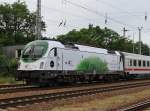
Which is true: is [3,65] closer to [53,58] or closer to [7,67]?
[7,67]

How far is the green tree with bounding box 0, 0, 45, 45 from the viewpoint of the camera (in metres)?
83.0

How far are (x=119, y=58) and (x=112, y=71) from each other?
246 centimetres

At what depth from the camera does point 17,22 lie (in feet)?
287

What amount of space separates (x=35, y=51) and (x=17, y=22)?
59808mm

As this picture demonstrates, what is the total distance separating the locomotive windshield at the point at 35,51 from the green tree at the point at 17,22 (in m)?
52.5

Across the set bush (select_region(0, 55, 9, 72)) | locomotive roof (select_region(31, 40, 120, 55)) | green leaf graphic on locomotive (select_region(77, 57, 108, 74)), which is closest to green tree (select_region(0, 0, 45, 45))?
bush (select_region(0, 55, 9, 72))

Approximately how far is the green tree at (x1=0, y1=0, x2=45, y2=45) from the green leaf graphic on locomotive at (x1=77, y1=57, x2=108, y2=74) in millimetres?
45798

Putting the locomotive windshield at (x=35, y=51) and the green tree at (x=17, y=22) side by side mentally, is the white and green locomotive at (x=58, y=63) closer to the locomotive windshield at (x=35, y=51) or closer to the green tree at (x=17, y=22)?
the locomotive windshield at (x=35, y=51)

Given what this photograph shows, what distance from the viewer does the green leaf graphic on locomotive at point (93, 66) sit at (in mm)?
33625

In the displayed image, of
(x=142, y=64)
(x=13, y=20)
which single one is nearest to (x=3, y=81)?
(x=142, y=64)

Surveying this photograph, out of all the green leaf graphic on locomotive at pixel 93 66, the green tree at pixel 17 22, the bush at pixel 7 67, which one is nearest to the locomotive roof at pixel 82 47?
the green leaf graphic on locomotive at pixel 93 66

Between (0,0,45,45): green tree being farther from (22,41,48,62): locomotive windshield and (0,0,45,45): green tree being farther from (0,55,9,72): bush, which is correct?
(22,41,48,62): locomotive windshield

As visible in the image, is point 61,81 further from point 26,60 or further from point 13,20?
point 13,20

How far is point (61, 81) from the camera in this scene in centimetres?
3036
